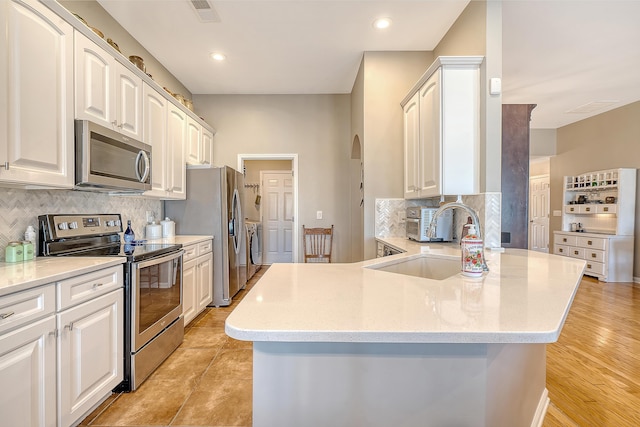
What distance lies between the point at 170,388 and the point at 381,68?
11.2 feet

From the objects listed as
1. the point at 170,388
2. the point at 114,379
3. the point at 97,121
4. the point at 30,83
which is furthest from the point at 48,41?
the point at 170,388

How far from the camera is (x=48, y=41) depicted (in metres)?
1.68

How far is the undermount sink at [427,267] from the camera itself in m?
1.81

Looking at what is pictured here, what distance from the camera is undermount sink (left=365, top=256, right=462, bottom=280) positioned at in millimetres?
1810

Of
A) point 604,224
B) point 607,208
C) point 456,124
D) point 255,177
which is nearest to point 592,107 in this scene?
point 607,208

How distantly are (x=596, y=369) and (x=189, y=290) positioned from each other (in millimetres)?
3368

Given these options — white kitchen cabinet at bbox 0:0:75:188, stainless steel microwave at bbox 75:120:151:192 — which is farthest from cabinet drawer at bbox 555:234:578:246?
white kitchen cabinet at bbox 0:0:75:188

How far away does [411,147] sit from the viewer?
9.78 feet

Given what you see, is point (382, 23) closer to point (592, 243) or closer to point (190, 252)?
point (190, 252)

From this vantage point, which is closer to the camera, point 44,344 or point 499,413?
point 499,413

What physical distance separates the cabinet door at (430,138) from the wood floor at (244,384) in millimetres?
1546

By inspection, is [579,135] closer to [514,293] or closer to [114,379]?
[514,293]

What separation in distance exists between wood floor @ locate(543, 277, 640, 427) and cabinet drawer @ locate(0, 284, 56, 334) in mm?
2573

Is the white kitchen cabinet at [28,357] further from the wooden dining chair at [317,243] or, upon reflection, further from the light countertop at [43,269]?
the wooden dining chair at [317,243]
